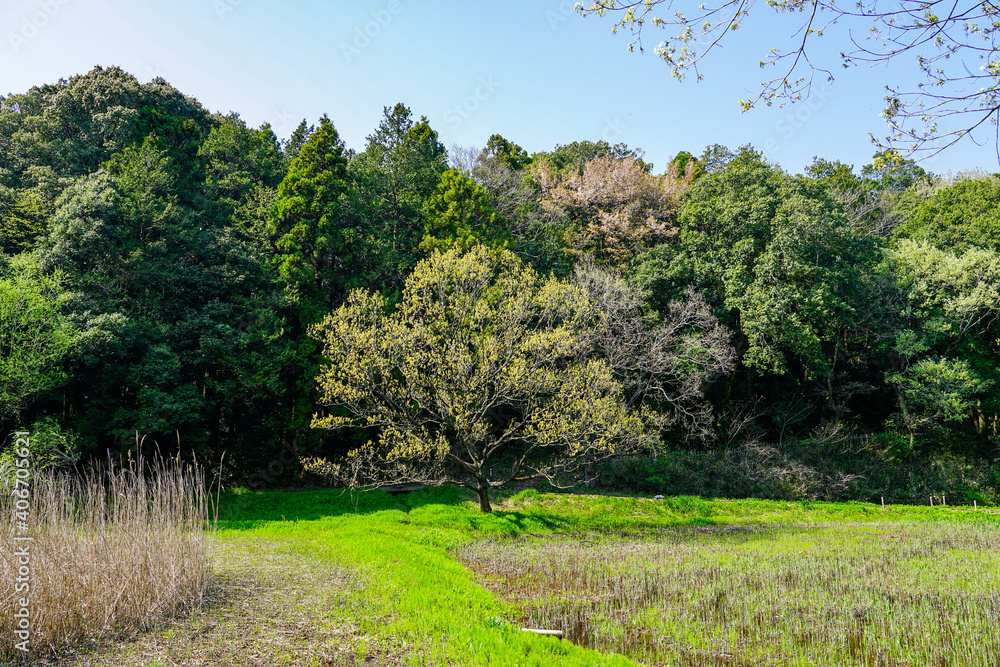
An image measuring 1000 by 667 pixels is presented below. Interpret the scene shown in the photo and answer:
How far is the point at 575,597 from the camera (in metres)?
8.68

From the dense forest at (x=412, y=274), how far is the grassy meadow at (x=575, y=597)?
25.4 feet

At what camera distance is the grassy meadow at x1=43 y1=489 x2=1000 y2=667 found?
622cm

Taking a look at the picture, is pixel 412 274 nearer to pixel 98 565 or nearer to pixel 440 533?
pixel 440 533

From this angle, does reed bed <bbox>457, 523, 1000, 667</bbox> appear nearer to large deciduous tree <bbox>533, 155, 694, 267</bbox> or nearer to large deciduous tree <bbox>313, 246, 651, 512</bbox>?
large deciduous tree <bbox>313, 246, 651, 512</bbox>

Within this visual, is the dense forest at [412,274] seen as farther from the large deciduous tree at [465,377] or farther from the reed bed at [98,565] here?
the reed bed at [98,565]

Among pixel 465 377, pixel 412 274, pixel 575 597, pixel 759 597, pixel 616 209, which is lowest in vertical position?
pixel 759 597

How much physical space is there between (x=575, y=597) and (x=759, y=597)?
2789 millimetres

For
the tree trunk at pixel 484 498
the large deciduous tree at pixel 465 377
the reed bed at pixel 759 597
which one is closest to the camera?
the reed bed at pixel 759 597

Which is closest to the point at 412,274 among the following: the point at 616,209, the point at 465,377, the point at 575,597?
the point at 465,377

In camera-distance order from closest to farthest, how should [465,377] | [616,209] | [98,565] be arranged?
[98,565], [465,377], [616,209]

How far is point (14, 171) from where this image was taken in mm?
26000

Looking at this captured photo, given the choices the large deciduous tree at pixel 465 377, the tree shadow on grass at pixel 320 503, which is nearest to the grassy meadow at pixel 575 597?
the tree shadow on grass at pixel 320 503

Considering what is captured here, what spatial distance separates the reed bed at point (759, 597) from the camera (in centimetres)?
Result: 653

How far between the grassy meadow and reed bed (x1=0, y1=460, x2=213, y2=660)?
1.20ft
